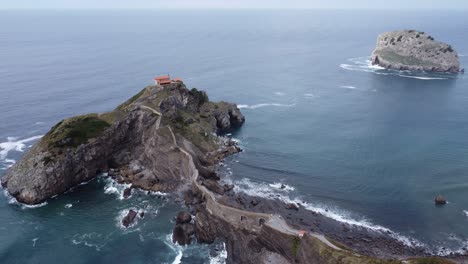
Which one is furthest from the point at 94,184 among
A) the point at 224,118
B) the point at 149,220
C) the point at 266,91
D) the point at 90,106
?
the point at 266,91

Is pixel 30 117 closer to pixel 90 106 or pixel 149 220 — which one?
pixel 90 106

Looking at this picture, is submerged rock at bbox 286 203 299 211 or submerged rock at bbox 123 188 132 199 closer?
submerged rock at bbox 286 203 299 211

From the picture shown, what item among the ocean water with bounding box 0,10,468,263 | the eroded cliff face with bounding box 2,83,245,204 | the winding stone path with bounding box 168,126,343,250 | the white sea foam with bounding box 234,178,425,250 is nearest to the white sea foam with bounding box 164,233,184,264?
the ocean water with bounding box 0,10,468,263

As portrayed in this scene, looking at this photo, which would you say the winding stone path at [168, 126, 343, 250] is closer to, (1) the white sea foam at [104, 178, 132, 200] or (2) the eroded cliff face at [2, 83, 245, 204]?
(2) the eroded cliff face at [2, 83, 245, 204]

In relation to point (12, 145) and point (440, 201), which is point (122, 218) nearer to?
point (12, 145)

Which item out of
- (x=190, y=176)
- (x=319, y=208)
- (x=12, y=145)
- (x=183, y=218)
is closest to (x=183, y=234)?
(x=183, y=218)
